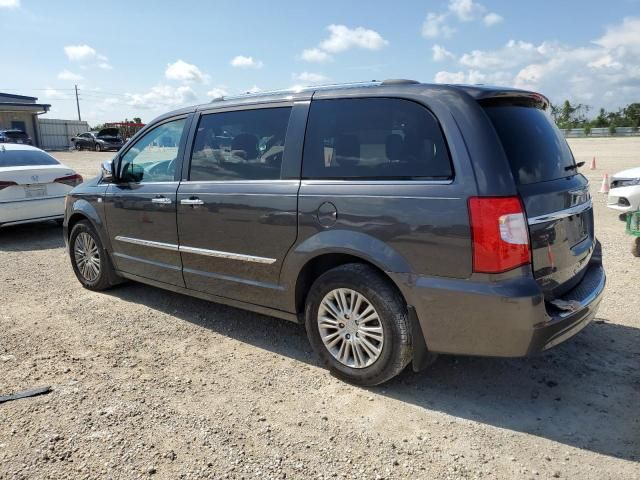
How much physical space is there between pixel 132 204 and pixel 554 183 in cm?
353

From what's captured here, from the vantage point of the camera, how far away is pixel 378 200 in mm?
3172

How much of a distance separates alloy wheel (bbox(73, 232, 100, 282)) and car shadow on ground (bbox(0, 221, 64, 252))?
2655mm

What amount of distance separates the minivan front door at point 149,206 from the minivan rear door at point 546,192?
105 inches

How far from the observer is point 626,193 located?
717 cm

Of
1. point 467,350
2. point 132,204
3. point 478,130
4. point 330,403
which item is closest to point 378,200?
point 478,130

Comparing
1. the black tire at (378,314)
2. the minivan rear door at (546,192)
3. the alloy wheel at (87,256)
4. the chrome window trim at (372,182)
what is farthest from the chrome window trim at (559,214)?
the alloy wheel at (87,256)

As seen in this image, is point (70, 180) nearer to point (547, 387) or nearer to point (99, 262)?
point (99, 262)

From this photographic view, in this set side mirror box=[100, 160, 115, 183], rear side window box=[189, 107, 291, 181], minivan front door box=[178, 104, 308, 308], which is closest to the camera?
minivan front door box=[178, 104, 308, 308]

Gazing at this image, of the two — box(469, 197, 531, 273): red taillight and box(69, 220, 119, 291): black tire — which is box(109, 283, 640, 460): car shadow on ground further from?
box(69, 220, 119, 291): black tire

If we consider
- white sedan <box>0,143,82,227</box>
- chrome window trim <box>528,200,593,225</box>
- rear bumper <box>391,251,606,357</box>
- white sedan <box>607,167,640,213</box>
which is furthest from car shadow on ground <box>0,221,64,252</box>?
white sedan <box>607,167,640,213</box>

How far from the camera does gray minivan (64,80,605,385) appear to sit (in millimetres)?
2898

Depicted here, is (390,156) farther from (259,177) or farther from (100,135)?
(100,135)

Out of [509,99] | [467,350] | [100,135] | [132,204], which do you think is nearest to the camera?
[467,350]

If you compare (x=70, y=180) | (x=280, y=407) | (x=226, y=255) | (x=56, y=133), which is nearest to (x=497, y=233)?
(x=280, y=407)
